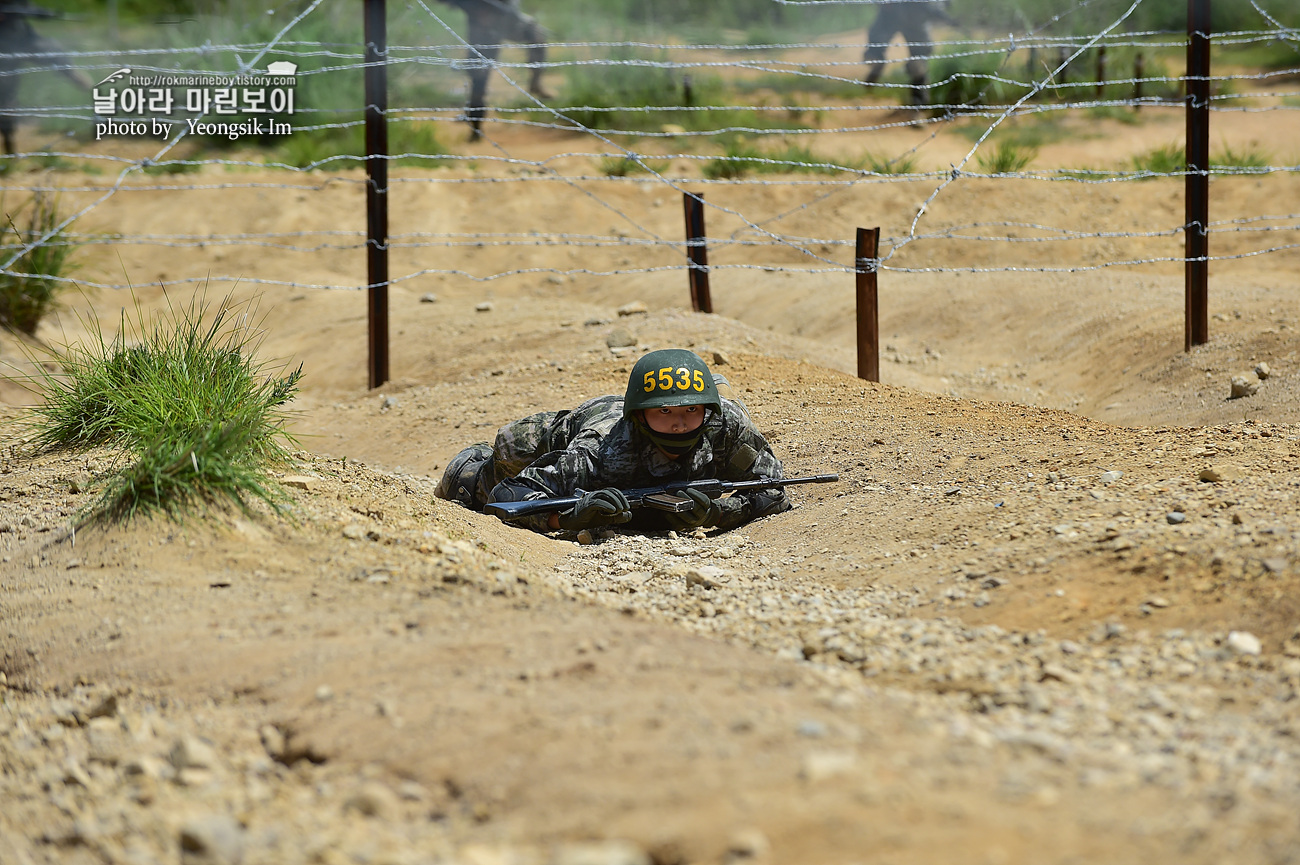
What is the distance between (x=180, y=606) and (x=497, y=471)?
2.23m

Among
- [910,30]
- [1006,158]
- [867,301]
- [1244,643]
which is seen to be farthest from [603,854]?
[910,30]

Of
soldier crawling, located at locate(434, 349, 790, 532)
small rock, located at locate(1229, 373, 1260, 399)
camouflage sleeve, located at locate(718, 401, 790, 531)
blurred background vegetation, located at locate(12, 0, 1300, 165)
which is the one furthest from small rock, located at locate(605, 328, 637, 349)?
blurred background vegetation, located at locate(12, 0, 1300, 165)

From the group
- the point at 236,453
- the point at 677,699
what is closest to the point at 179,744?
the point at 677,699

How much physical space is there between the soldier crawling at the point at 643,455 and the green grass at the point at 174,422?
1017mm

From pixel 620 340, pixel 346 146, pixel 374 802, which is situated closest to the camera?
pixel 374 802

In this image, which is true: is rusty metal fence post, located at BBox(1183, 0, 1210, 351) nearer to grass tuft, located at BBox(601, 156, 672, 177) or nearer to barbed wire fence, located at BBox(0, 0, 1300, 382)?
barbed wire fence, located at BBox(0, 0, 1300, 382)

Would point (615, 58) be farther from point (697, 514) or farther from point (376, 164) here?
point (697, 514)

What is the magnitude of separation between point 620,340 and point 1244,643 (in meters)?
5.32

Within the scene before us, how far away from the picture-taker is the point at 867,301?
6.84 meters

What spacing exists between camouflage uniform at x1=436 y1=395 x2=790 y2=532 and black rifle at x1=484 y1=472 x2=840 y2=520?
2.6 inches

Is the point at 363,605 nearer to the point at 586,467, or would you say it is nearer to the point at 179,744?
the point at 179,744

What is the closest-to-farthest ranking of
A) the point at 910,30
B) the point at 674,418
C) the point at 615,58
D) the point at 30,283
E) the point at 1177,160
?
the point at 674,418 < the point at 30,283 < the point at 1177,160 < the point at 910,30 < the point at 615,58

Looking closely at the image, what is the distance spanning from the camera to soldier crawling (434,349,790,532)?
489cm

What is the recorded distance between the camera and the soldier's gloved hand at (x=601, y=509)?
483cm
